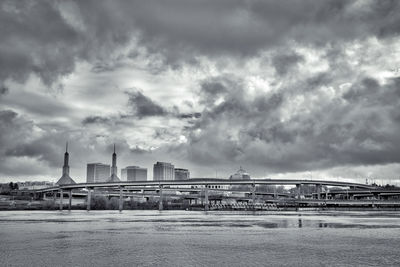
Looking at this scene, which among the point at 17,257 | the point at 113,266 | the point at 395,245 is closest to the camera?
the point at 113,266

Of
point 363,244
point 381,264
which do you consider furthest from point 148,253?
point 363,244

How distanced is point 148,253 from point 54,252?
8.50 m

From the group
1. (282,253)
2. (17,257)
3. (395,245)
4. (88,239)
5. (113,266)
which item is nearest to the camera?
(113,266)

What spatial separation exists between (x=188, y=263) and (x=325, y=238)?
24835mm

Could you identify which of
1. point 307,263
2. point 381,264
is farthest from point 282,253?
point 381,264

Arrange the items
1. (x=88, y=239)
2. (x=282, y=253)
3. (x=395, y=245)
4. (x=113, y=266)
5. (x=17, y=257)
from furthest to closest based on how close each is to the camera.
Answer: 1. (x=88, y=239)
2. (x=395, y=245)
3. (x=282, y=253)
4. (x=17, y=257)
5. (x=113, y=266)

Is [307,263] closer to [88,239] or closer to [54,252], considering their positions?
[54,252]

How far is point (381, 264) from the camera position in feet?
109

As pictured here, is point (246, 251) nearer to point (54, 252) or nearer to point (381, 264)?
point (381, 264)

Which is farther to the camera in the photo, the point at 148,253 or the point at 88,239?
the point at 88,239

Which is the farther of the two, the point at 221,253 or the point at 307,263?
the point at 221,253

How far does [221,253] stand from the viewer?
39.1 m

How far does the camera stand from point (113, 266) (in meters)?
32.2

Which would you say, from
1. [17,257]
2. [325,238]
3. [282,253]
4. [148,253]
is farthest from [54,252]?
[325,238]
